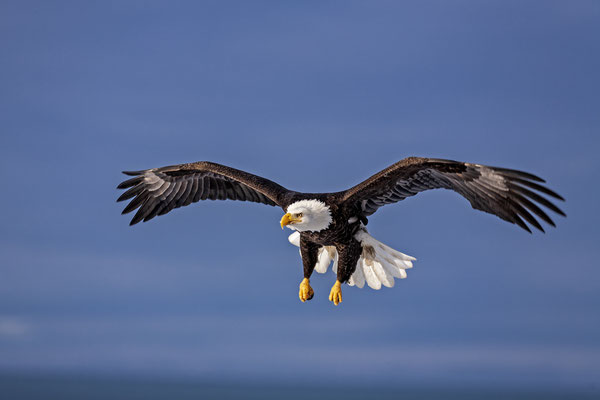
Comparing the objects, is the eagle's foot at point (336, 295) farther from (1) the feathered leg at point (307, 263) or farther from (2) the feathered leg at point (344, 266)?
(1) the feathered leg at point (307, 263)

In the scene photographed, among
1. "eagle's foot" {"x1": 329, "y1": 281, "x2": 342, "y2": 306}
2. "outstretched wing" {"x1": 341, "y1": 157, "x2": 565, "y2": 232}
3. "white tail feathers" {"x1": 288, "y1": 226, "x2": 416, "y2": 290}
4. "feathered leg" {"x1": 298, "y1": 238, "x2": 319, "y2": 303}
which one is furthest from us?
"white tail feathers" {"x1": 288, "y1": 226, "x2": 416, "y2": 290}

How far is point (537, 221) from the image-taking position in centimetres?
571

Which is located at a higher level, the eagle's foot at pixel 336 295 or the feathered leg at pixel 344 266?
the feathered leg at pixel 344 266

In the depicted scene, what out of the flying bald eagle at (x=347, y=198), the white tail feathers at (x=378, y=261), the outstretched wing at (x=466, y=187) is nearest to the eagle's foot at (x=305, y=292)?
the flying bald eagle at (x=347, y=198)

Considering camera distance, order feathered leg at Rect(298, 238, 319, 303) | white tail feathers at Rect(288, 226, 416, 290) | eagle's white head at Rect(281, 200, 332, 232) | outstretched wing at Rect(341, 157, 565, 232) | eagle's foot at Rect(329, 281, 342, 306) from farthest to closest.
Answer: white tail feathers at Rect(288, 226, 416, 290), feathered leg at Rect(298, 238, 319, 303), eagle's foot at Rect(329, 281, 342, 306), eagle's white head at Rect(281, 200, 332, 232), outstretched wing at Rect(341, 157, 565, 232)

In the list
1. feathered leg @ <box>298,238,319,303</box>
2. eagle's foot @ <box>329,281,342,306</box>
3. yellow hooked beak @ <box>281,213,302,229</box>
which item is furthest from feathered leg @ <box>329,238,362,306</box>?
yellow hooked beak @ <box>281,213,302,229</box>

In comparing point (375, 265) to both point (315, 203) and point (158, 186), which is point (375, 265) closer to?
point (315, 203)

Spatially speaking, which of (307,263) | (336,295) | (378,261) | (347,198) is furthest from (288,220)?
(378,261)

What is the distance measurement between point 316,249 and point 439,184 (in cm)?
151

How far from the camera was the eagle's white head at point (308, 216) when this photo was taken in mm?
6691

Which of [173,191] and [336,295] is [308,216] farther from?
[173,191]

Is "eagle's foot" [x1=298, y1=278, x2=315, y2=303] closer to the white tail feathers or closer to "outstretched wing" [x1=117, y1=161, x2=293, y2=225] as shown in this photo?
the white tail feathers

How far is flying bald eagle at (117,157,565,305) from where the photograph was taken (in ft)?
19.5

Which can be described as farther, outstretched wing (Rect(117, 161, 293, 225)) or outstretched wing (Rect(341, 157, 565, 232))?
outstretched wing (Rect(117, 161, 293, 225))
